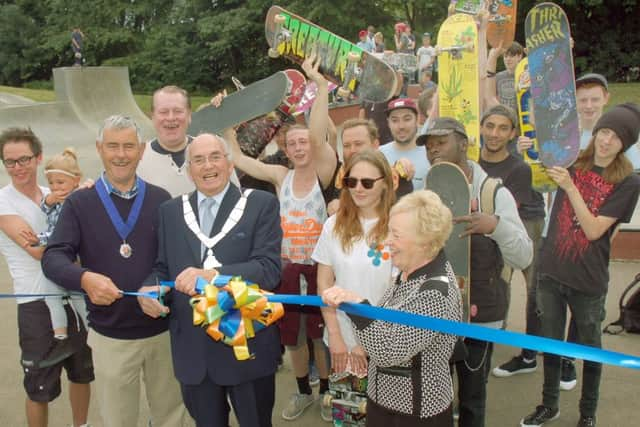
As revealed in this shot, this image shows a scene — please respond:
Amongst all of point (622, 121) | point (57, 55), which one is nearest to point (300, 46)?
point (622, 121)

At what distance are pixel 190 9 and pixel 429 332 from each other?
29.3 metres

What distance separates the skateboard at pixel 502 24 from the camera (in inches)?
255

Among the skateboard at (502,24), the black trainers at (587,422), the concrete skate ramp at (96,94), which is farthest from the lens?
the concrete skate ramp at (96,94)

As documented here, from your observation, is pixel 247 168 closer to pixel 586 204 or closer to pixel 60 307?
pixel 60 307

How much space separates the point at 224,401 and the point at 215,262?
2.28 feet

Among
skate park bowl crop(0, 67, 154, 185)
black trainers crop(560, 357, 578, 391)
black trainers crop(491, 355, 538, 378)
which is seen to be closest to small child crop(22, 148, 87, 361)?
black trainers crop(491, 355, 538, 378)

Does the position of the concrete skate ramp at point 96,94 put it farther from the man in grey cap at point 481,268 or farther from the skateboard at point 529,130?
the man in grey cap at point 481,268

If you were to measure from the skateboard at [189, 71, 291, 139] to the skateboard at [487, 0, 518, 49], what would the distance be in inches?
135

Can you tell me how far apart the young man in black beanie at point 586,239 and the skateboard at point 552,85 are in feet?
0.47

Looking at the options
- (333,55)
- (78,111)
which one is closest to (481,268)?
(333,55)

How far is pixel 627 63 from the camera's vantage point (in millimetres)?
21766

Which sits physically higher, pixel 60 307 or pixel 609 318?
pixel 60 307

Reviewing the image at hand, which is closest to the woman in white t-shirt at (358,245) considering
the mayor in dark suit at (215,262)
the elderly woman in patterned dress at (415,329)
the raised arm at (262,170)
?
the mayor in dark suit at (215,262)

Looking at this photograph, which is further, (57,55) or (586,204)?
(57,55)
